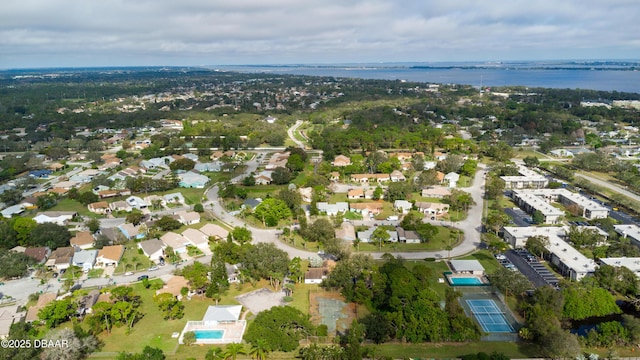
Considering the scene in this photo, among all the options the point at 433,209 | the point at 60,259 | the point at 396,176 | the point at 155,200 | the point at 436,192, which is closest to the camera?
the point at 60,259

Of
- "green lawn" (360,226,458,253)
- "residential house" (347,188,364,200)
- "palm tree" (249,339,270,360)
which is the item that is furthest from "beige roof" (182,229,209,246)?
"residential house" (347,188,364,200)

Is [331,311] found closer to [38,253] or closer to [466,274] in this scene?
[466,274]

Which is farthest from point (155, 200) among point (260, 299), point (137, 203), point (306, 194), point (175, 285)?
point (260, 299)

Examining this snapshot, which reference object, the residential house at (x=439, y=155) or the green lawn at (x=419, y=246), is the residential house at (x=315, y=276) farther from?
the residential house at (x=439, y=155)

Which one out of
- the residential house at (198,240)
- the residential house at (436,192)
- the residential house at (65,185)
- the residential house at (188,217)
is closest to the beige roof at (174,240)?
the residential house at (198,240)

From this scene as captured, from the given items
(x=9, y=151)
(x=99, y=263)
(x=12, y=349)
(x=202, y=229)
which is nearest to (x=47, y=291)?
(x=99, y=263)

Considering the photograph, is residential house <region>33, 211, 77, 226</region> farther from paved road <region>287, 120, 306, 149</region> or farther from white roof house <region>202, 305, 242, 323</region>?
paved road <region>287, 120, 306, 149</region>
